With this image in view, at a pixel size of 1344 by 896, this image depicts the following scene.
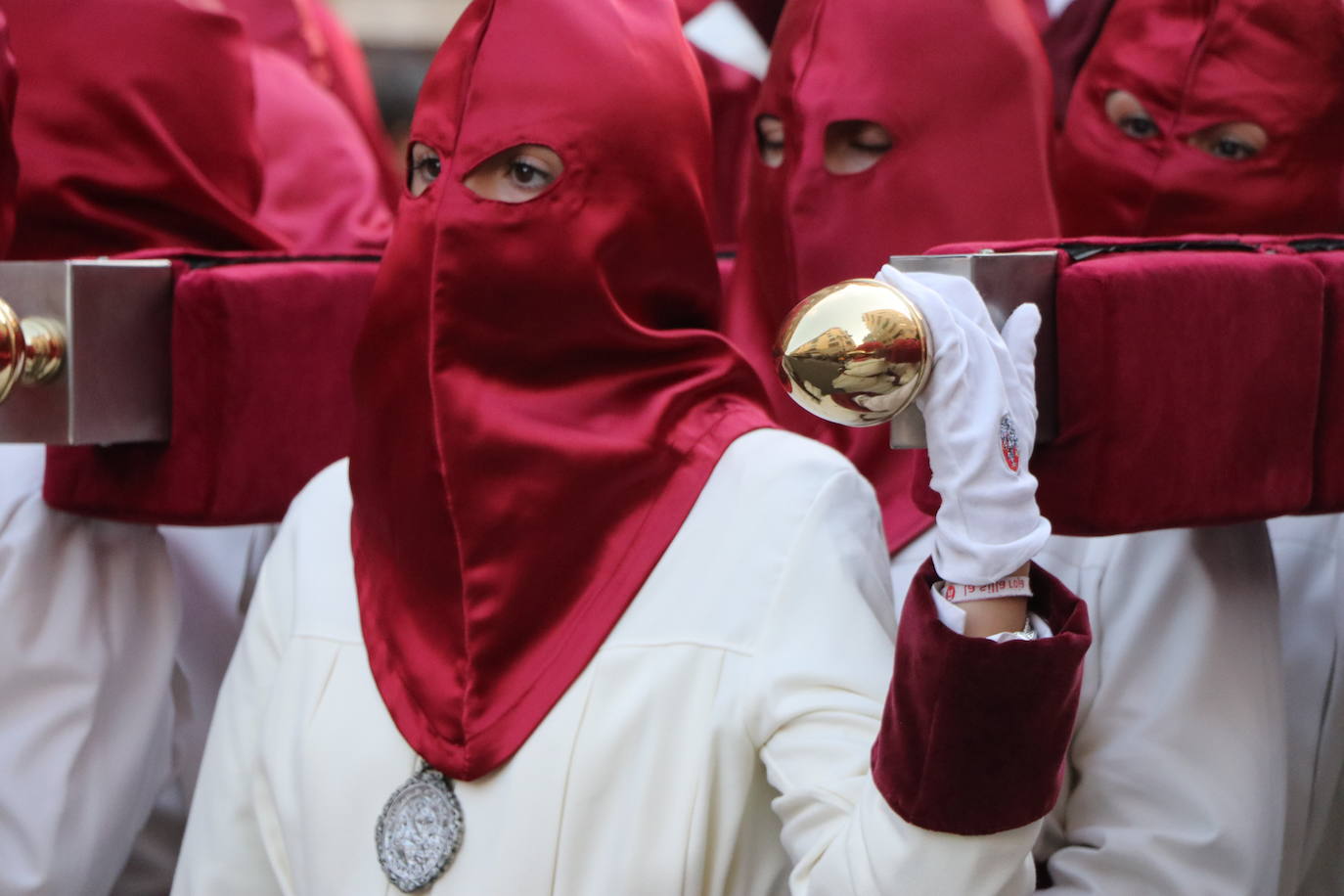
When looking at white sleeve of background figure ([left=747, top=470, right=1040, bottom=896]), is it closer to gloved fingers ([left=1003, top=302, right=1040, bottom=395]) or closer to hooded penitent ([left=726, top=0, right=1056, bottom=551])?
gloved fingers ([left=1003, top=302, right=1040, bottom=395])

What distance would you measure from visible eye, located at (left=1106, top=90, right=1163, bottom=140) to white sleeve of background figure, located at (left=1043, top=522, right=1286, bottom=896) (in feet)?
2.85

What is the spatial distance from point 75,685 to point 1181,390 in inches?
64.8

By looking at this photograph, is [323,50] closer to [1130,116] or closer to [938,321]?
[1130,116]

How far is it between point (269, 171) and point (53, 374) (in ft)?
4.51

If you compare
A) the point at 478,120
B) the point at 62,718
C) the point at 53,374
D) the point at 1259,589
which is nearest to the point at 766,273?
the point at 478,120

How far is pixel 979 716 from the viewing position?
1461mm

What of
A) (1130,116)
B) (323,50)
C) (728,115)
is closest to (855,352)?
(1130,116)

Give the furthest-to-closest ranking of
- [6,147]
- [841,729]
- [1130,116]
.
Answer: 1. [1130,116]
2. [6,147]
3. [841,729]

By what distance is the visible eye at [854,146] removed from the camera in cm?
247

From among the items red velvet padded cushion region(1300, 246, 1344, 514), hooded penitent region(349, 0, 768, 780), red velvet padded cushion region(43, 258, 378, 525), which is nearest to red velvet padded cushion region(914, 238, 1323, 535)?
red velvet padded cushion region(1300, 246, 1344, 514)

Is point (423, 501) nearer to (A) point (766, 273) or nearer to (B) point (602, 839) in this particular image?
(B) point (602, 839)

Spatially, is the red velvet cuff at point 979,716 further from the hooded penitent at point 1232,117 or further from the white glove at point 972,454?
the hooded penitent at point 1232,117

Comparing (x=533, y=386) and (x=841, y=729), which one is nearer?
(x=841, y=729)

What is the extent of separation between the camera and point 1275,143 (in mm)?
2609
